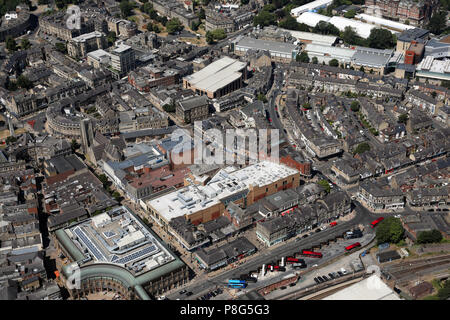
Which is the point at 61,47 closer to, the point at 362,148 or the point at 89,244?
the point at 89,244

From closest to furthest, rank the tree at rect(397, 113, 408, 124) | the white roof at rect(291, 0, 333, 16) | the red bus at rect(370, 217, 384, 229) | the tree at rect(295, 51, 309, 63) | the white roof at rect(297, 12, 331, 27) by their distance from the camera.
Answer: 1. the red bus at rect(370, 217, 384, 229)
2. the tree at rect(397, 113, 408, 124)
3. the tree at rect(295, 51, 309, 63)
4. the white roof at rect(297, 12, 331, 27)
5. the white roof at rect(291, 0, 333, 16)

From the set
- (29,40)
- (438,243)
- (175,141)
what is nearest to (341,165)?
(438,243)

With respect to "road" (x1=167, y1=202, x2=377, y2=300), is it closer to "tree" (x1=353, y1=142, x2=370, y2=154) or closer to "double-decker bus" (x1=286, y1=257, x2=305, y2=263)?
"double-decker bus" (x1=286, y1=257, x2=305, y2=263)

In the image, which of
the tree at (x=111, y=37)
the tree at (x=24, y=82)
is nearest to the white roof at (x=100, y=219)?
the tree at (x=24, y=82)

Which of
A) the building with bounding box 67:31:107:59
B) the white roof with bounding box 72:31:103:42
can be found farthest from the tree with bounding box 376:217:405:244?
the white roof with bounding box 72:31:103:42

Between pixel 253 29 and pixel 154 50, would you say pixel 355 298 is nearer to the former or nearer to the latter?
pixel 154 50

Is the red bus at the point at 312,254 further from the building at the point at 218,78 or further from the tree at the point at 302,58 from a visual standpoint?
the tree at the point at 302,58
